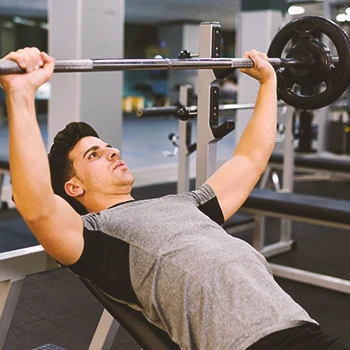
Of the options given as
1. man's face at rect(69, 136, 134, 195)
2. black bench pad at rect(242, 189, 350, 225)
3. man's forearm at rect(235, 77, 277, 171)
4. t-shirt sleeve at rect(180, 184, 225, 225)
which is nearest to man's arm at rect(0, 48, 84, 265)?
man's face at rect(69, 136, 134, 195)

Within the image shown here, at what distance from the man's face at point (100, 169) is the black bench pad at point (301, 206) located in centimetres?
174

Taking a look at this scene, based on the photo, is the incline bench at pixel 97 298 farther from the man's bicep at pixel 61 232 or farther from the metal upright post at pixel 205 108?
the metal upright post at pixel 205 108

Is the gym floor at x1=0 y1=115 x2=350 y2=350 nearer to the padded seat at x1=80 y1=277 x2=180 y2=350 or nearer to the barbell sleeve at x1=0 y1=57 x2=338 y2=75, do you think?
the padded seat at x1=80 y1=277 x2=180 y2=350

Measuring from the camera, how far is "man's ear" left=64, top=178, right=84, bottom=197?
5.19 feet

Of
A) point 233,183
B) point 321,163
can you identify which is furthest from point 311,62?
point 321,163

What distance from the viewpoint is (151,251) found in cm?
136

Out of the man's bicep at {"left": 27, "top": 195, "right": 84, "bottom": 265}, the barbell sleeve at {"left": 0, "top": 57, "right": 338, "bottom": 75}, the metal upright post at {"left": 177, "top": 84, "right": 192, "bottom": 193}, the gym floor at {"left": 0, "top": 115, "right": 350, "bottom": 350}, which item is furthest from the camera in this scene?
the metal upright post at {"left": 177, "top": 84, "right": 192, "bottom": 193}

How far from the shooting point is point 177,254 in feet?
4.45

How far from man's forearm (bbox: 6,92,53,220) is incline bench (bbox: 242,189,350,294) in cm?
208

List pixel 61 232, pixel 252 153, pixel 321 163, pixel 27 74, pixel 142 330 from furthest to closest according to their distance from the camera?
pixel 321 163 → pixel 252 153 → pixel 142 330 → pixel 61 232 → pixel 27 74

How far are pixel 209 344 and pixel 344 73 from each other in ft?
3.24

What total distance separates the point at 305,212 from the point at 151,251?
1.93 m

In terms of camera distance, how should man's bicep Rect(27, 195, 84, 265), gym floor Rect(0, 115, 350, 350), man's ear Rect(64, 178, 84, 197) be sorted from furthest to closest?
gym floor Rect(0, 115, 350, 350) < man's ear Rect(64, 178, 84, 197) < man's bicep Rect(27, 195, 84, 265)

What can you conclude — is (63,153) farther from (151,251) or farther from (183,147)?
(183,147)
